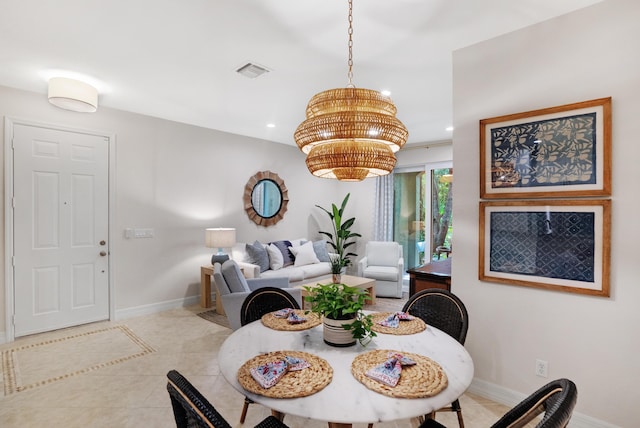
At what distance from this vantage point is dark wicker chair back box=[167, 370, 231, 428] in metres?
0.87

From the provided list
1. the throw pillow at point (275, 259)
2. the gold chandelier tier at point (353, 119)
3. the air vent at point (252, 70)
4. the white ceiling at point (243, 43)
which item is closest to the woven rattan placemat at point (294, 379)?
the gold chandelier tier at point (353, 119)

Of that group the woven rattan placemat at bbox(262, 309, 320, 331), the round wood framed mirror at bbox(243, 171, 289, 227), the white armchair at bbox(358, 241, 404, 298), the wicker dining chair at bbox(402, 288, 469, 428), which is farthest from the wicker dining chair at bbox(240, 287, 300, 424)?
the round wood framed mirror at bbox(243, 171, 289, 227)

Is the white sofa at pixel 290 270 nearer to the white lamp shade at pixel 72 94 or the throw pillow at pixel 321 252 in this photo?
the throw pillow at pixel 321 252

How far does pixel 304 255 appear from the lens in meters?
5.11

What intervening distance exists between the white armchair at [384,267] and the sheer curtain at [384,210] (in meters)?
0.42

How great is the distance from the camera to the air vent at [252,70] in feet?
8.98

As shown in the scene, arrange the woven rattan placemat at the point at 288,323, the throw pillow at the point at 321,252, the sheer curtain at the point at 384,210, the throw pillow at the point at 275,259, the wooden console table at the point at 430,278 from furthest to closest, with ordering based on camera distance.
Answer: the sheer curtain at the point at 384,210 → the throw pillow at the point at 321,252 → the throw pillow at the point at 275,259 → the wooden console table at the point at 430,278 → the woven rattan placemat at the point at 288,323

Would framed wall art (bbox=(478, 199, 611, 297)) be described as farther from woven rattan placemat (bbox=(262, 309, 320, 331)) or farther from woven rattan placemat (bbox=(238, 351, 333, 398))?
woven rattan placemat (bbox=(238, 351, 333, 398))

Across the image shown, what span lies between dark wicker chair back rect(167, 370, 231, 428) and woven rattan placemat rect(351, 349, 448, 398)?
53cm

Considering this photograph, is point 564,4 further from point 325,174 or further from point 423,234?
point 423,234

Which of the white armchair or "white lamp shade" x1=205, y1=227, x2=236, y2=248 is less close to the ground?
"white lamp shade" x1=205, y1=227, x2=236, y2=248

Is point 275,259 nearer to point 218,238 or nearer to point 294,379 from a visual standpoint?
point 218,238

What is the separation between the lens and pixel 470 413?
209cm

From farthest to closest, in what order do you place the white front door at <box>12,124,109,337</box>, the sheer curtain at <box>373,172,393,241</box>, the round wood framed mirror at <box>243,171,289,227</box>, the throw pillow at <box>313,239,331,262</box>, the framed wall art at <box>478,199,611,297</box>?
the sheer curtain at <box>373,172,393,241</box>
the throw pillow at <box>313,239,331,262</box>
the round wood framed mirror at <box>243,171,289,227</box>
the white front door at <box>12,124,109,337</box>
the framed wall art at <box>478,199,611,297</box>
